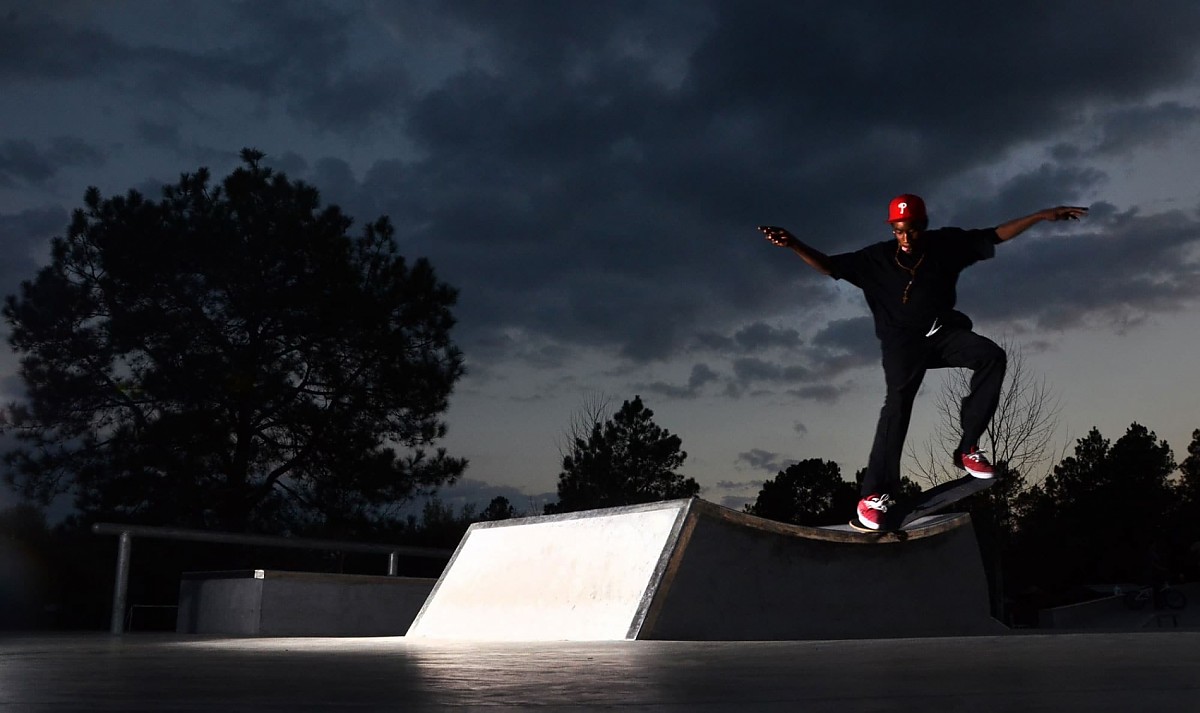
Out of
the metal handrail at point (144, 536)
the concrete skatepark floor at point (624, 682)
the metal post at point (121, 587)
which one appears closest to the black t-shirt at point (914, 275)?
the concrete skatepark floor at point (624, 682)

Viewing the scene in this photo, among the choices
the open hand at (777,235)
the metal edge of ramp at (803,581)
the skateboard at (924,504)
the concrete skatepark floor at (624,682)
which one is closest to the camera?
the concrete skatepark floor at (624,682)

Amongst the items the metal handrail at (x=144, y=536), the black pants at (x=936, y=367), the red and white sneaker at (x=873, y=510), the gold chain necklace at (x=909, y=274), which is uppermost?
the gold chain necklace at (x=909, y=274)

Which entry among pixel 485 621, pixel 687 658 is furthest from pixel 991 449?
pixel 687 658

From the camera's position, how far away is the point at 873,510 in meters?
6.83

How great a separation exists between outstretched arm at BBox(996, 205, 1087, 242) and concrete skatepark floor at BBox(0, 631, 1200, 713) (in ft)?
10.4

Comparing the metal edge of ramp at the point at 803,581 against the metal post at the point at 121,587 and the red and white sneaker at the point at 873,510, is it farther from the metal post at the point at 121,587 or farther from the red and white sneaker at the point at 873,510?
the metal post at the point at 121,587

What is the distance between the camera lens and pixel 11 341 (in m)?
19.9

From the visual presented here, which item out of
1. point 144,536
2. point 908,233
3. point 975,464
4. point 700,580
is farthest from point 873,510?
point 144,536

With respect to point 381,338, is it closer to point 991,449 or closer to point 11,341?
point 11,341

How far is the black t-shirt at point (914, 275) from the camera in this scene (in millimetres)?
6402

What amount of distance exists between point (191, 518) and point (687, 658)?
17661 mm

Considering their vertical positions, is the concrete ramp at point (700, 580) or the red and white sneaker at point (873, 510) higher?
the red and white sneaker at point (873, 510)

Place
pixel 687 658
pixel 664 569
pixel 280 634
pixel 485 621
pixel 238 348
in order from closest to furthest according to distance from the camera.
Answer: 1. pixel 687 658
2. pixel 664 569
3. pixel 485 621
4. pixel 280 634
5. pixel 238 348

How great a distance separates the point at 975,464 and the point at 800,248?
1.77 m
